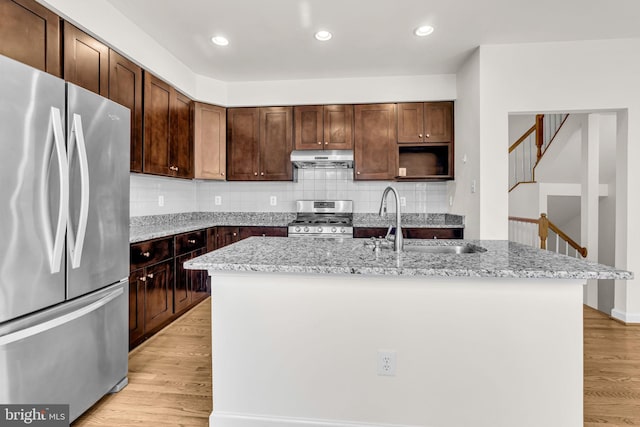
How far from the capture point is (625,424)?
1767 mm

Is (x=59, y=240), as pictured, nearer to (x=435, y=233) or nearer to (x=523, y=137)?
(x=435, y=233)

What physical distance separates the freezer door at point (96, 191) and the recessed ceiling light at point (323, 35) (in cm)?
180

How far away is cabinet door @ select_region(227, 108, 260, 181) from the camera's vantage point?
4.29m

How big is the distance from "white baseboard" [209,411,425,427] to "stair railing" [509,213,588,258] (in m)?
3.68

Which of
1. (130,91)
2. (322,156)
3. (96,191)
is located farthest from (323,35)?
(96,191)

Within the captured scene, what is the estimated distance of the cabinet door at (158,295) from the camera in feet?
9.07

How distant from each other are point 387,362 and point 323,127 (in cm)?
316

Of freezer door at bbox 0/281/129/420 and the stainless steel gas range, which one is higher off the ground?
the stainless steel gas range

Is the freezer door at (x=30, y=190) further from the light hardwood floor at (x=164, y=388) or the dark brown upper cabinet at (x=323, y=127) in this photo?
the dark brown upper cabinet at (x=323, y=127)

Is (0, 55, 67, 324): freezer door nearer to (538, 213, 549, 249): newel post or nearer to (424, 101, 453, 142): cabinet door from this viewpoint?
(424, 101, 453, 142): cabinet door

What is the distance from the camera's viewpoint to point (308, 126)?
4199 millimetres

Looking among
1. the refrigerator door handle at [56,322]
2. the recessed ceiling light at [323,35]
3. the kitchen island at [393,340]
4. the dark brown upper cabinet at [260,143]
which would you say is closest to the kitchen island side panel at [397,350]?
the kitchen island at [393,340]

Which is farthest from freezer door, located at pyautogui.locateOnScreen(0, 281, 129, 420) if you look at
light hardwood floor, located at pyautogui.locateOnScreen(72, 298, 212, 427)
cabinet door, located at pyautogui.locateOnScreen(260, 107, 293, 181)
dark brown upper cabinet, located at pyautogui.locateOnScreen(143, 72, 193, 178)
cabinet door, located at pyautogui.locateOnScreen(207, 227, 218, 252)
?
cabinet door, located at pyautogui.locateOnScreen(260, 107, 293, 181)

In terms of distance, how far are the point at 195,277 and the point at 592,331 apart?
389 centimetres
